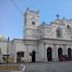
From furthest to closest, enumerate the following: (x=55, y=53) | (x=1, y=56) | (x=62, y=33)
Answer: (x=62, y=33) → (x=55, y=53) → (x=1, y=56)

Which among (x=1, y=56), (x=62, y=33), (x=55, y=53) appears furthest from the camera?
(x=62, y=33)

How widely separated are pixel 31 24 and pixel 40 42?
25.0 ft

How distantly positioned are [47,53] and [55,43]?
158 inches

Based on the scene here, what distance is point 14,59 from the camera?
6144 centimetres

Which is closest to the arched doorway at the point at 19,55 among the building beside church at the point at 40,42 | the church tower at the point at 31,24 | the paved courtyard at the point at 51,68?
the building beside church at the point at 40,42

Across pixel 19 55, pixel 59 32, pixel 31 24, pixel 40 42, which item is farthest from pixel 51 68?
pixel 59 32

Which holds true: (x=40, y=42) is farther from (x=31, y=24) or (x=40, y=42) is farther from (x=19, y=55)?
(x=31, y=24)

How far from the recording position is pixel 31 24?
67.9 m

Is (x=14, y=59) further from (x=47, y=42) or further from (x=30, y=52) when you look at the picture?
(x=47, y=42)

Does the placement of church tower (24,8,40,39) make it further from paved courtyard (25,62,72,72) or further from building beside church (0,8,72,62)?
paved courtyard (25,62,72,72)

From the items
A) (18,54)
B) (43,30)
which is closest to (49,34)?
(43,30)

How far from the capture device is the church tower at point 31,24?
67.0m

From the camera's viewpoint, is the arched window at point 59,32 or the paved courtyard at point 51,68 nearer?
the paved courtyard at point 51,68

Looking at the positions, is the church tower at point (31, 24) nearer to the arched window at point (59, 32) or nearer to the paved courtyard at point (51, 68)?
the arched window at point (59, 32)
